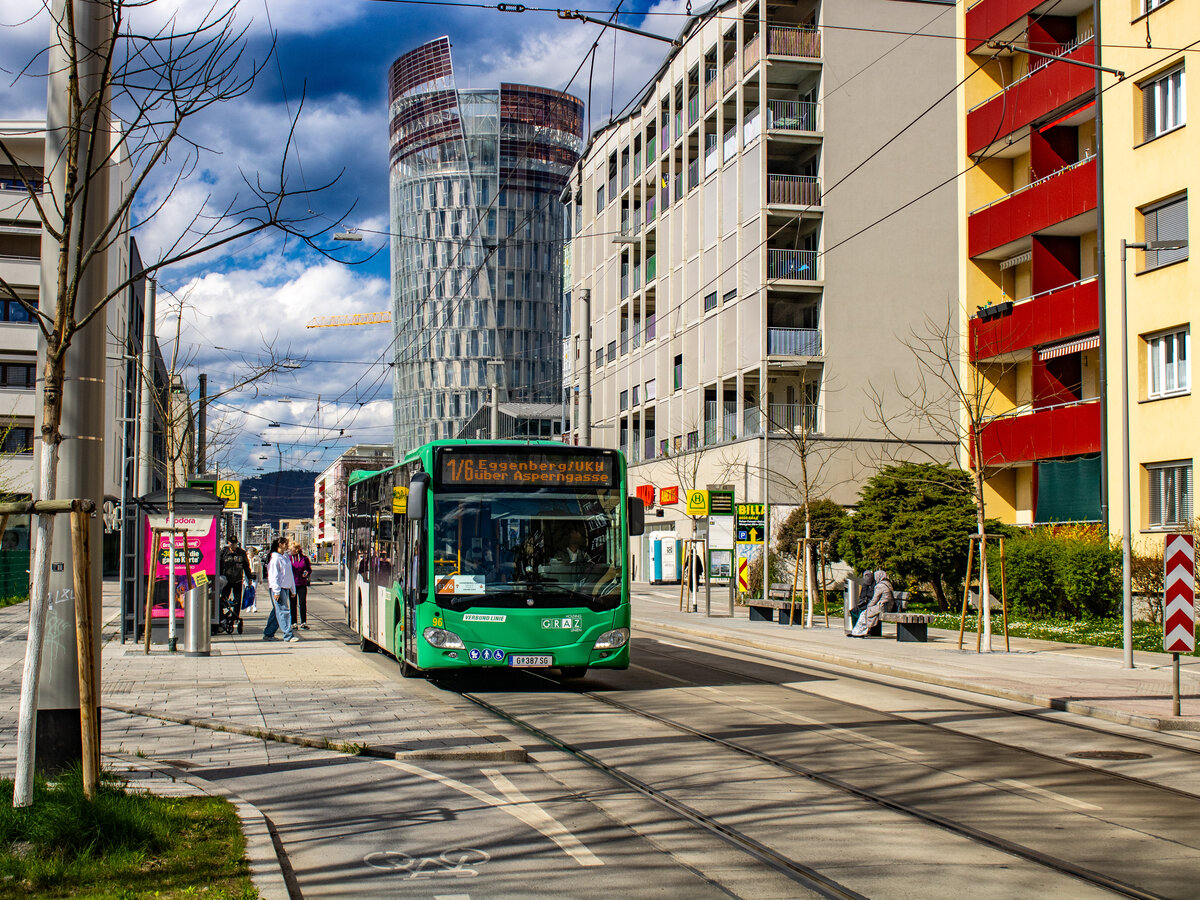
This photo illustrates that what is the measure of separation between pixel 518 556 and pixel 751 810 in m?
6.50

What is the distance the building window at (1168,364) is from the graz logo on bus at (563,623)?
19.1 metres

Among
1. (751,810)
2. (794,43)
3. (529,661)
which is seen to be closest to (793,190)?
(794,43)

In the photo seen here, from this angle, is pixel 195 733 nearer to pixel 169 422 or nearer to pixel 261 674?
pixel 261 674

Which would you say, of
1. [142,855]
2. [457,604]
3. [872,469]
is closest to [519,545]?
[457,604]

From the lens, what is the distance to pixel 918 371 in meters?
47.4

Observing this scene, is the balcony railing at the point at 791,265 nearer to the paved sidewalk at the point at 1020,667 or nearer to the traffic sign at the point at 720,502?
the traffic sign at the point at 720,502

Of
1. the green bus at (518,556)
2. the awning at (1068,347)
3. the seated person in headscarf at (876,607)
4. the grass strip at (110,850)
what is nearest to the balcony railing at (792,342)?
the awning at (1068,347)

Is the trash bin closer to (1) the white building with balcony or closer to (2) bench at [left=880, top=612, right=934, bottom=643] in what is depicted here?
(2) bench at [left=880, top=612, right=934, bottom=643]

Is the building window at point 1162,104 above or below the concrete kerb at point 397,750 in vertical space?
above

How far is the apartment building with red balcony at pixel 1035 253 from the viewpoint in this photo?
31.8 m

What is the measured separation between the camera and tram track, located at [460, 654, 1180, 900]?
19.8 ft

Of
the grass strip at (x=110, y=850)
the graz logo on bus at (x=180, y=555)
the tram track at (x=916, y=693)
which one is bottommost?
the tram track at (x=916, y=693)

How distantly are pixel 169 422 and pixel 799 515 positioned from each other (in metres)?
22.9

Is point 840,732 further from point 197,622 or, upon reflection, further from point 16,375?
point 16,375
